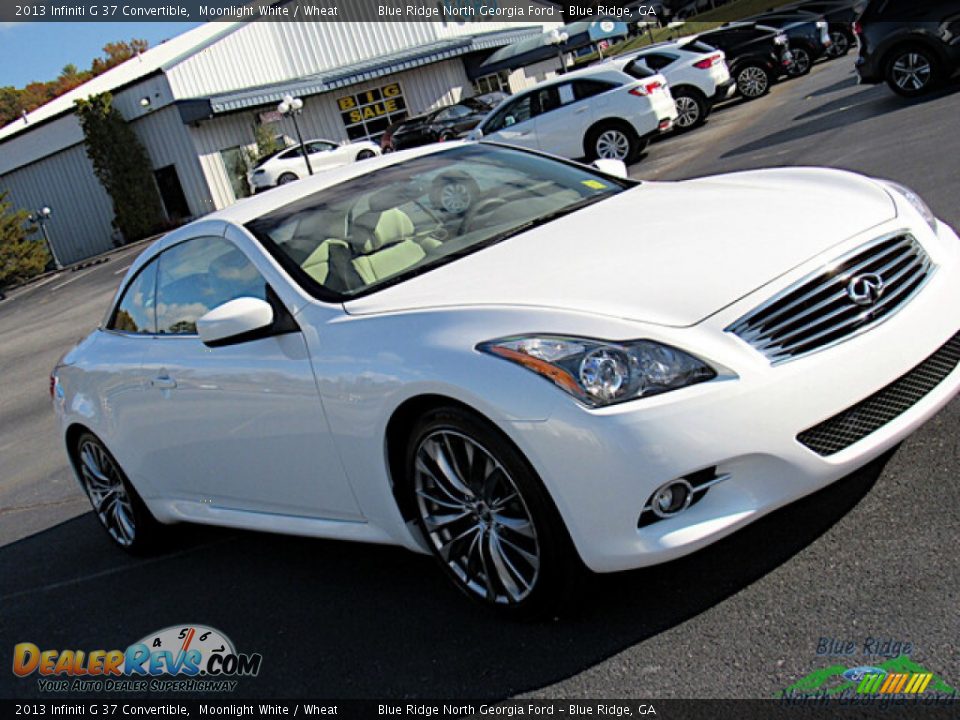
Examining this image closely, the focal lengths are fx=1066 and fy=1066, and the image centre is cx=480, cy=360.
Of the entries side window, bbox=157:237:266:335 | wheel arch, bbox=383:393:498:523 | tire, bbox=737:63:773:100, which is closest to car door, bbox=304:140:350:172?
tire, bbox=737:63:773:100

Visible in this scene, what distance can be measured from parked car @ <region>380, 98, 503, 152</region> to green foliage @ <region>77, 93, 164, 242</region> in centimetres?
1093

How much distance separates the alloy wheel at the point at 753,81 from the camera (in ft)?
75.0

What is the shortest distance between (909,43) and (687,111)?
6980 mm

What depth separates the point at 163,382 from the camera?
15.2ft

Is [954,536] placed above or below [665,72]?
below

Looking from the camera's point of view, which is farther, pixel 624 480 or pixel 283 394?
pixel 283 394

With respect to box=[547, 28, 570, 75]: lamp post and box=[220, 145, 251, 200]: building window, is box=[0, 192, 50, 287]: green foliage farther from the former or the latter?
box=[547, 28, 570, 75]: lamp post

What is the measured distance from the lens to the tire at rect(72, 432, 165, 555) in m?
5.32

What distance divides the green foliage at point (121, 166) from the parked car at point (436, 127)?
1093 cm

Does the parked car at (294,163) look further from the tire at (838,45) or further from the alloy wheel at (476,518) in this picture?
the alloy wheel at (476,518)

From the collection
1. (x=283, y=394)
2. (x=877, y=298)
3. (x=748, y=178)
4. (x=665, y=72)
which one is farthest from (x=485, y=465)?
(x=665, y=72)

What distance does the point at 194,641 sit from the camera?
4242mm

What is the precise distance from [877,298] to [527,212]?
1.60m

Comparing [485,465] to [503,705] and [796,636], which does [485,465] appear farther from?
[796,636]
